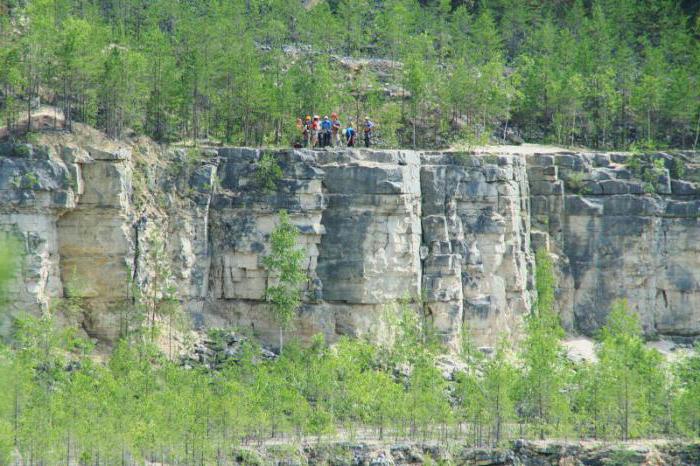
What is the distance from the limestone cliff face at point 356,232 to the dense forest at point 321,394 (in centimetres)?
165

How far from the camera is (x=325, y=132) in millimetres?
70375

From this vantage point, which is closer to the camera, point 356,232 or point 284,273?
point 284,273

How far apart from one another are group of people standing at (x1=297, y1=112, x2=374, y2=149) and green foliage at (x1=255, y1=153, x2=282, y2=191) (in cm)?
340

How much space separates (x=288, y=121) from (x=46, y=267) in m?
16.6

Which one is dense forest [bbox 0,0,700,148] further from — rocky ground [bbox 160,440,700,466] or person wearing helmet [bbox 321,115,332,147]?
rocky ground [bbox 160,440,700,466]

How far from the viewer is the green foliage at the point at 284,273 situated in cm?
6550

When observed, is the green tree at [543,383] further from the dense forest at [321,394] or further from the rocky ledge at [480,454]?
the rocky ledge at [480,454]

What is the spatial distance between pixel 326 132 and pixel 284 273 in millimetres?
8648

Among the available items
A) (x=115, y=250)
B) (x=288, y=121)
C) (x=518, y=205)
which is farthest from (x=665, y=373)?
(x=115, y=250)

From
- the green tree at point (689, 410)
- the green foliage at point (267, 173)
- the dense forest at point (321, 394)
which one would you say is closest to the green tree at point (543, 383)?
the dense forest at point (321, 394)

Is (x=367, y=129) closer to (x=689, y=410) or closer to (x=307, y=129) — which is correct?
(x=307, y=129)

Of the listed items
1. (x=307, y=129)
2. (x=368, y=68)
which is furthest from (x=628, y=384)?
(x=368, y=68)

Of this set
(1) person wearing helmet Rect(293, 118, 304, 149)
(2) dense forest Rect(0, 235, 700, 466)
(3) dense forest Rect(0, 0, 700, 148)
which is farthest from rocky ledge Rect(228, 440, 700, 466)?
(3) dense forest Rect(0, 0, 700, 148)

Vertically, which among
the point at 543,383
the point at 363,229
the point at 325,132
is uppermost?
the point at 325,132
